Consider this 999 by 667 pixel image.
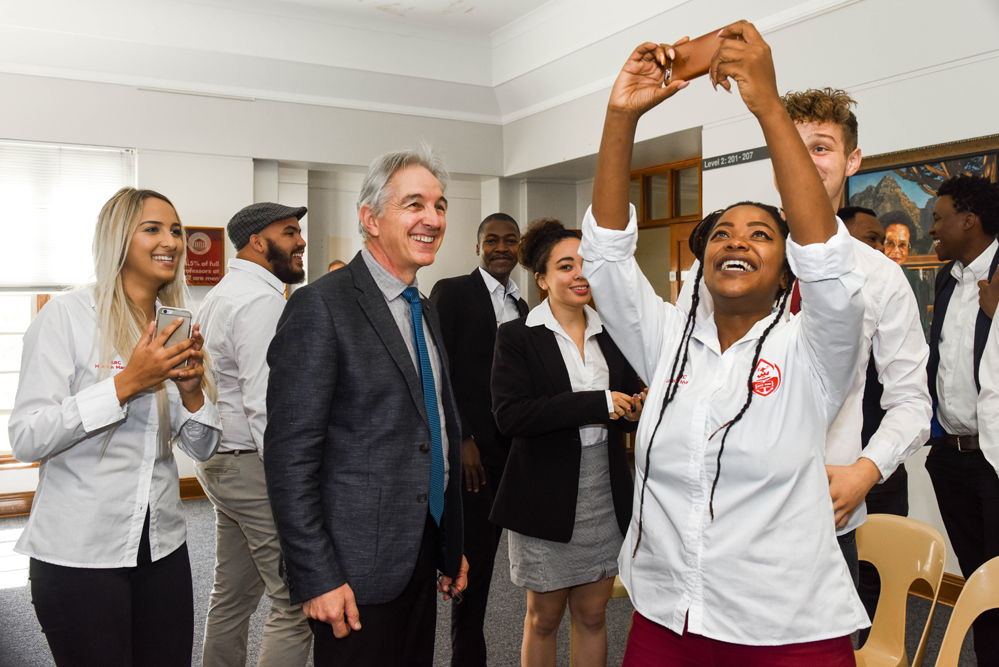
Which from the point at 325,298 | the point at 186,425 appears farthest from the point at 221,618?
the point at 325,298

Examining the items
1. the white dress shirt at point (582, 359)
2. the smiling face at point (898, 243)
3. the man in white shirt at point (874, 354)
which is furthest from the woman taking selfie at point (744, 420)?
the smiling face at point (898, 243)

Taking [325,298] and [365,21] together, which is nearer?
[325,298]

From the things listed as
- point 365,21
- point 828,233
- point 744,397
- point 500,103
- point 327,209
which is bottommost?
point 744,397

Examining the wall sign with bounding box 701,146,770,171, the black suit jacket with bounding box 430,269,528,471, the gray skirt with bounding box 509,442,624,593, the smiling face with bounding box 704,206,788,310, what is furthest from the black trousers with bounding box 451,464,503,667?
the wall sign with bounding box 701,146,770,171

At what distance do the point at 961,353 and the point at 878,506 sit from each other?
A: 87 centimetres

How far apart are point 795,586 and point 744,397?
0.36m

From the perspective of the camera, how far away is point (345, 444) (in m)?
1.58

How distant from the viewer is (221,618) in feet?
8.66

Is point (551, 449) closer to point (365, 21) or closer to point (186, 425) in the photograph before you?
point (186, 425)

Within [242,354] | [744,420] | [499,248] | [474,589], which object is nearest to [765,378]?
[744,420]

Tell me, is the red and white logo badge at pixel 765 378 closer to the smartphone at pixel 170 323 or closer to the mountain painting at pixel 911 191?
the smartphone at pixel 170 323

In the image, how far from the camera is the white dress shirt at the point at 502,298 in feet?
11.3

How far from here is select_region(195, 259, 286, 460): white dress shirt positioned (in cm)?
263

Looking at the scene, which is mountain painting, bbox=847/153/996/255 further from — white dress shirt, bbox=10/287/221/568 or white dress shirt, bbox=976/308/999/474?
white dress shirt, bbox=10/287/221/568
